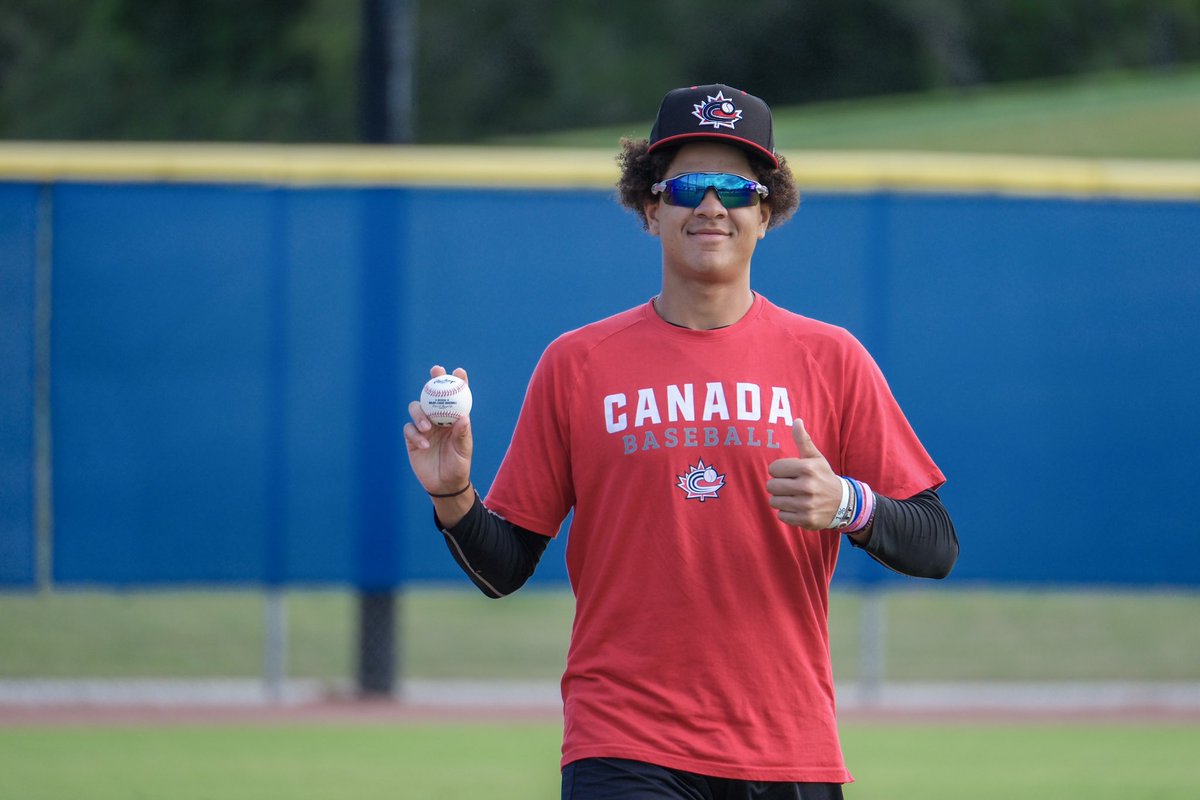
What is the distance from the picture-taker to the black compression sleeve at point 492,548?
3.50 meters

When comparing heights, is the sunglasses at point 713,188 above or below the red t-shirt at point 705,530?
above

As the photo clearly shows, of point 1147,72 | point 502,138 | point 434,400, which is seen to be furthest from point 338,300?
point 1147,72

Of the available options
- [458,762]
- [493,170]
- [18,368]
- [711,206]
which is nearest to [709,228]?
[711,206]

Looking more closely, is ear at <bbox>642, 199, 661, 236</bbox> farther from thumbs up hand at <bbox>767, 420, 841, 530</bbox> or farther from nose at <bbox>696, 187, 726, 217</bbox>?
thumbs up hand at <bbox>767, 420, 841, 530</bbox>

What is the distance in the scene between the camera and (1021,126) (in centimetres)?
2752

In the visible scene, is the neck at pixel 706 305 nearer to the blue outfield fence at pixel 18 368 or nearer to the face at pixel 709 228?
the face at pixel 709 228

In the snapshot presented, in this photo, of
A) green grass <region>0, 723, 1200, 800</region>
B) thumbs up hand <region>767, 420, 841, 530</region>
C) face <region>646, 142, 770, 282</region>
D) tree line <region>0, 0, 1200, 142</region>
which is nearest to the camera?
thumbs up hand <region>767, 420, 841, 530</region>

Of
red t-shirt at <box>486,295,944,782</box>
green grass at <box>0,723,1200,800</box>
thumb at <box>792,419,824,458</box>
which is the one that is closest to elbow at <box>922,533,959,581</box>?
red t-shirt at <box>486,295,944,782</box>

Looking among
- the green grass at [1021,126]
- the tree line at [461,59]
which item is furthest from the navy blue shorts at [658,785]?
A: the tree line at [461,59]

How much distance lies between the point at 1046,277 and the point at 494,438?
3.01m

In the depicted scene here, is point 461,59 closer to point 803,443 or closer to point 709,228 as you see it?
point 709,228

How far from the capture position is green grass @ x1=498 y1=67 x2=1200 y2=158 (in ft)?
84.5

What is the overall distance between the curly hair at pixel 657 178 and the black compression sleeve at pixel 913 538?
75 centimetres

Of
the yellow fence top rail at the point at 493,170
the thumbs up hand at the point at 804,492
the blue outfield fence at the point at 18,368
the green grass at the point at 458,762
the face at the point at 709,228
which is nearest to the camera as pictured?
the thumbs up hand at the point at 804,492
